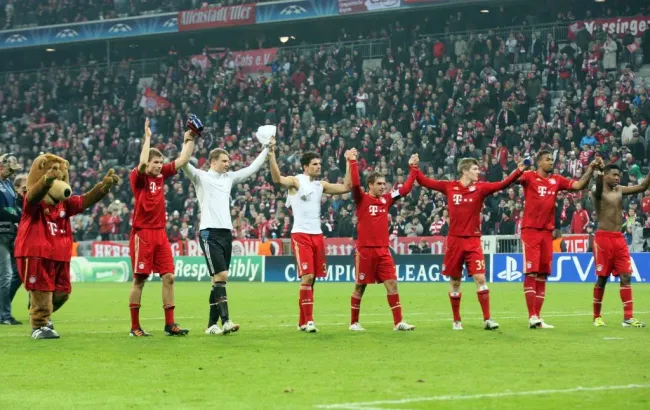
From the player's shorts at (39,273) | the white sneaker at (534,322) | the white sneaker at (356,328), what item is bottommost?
the white sneaker at (356,328)

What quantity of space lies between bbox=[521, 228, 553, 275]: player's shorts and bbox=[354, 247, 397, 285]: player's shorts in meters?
1.93

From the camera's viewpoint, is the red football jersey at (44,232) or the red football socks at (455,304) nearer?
the red football jersey at (44,232)

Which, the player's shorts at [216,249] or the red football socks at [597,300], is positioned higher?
the player's shorts at [216,249]

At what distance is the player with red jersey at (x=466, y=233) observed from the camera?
52.3 ft

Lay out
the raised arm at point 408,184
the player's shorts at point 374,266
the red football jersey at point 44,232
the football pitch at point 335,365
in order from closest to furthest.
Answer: the football pitch at point 335,365 < the red football jersey at point 44,232 < the player's shorts at point 374,266 < the raised arm at point 408,184

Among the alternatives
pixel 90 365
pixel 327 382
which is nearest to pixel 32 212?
pixel 90 365

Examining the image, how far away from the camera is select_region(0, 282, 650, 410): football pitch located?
9055mm

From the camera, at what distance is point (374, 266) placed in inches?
631

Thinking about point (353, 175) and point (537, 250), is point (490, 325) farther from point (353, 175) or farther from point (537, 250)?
point (353, 175)

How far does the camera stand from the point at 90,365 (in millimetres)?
11672

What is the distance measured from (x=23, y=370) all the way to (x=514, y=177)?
763cm

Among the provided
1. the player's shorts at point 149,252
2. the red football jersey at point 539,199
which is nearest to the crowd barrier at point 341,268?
the red football jersey at point 539,199

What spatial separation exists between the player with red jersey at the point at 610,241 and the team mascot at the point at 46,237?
711 cm

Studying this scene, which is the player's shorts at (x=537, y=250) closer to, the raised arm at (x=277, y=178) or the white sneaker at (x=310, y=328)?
the white sneaker at (x=310, y=328)
